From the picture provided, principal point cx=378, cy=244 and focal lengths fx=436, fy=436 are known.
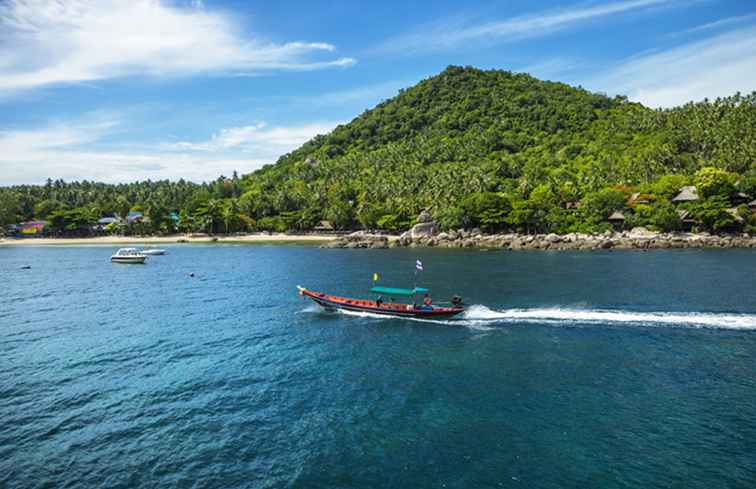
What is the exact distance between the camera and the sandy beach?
545 ft

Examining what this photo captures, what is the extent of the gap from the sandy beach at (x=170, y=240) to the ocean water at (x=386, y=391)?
101757mm

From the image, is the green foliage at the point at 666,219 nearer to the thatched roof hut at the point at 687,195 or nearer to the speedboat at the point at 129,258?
the thatched roof hut at the point at 687,195

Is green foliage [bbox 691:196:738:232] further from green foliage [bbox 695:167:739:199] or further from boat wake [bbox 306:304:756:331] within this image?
boat wake [bbox 306:304:756:331]

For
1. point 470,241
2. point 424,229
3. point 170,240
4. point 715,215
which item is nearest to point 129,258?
point 170,240

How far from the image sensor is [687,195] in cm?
12988

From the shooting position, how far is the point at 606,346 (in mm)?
39969

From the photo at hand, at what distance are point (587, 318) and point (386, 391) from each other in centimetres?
2826

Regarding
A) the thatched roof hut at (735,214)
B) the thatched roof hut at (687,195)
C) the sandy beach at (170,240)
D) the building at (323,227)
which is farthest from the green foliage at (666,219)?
the building at (323,227)

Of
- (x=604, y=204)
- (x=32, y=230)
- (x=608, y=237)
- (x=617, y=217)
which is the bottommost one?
(x=608, y=237)

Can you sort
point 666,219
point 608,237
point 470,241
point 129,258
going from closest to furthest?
point 129,258 < point 666,219 < point 608,237 < point 470,241

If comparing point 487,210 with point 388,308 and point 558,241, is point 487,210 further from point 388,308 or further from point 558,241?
point 388,308

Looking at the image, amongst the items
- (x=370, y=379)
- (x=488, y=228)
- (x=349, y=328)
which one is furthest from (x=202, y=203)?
(x=370, y=379)

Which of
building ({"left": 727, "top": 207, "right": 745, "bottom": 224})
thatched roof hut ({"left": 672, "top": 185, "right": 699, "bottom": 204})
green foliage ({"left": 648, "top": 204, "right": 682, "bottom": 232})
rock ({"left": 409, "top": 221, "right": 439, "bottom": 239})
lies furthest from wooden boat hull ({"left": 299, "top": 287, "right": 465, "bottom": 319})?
thatched roof hut ({"left": 672, "top": 185, "right": 699, "bottom": 204})

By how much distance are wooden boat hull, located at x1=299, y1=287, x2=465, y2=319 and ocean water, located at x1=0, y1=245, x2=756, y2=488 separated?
4.52ft
